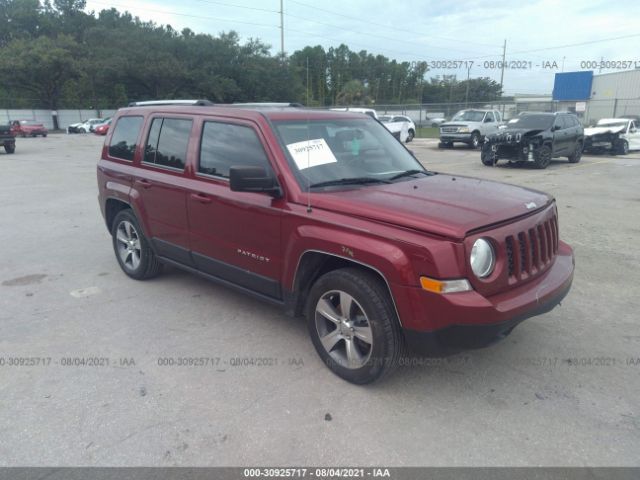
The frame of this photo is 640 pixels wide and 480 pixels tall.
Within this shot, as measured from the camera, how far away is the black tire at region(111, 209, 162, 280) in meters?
5.33

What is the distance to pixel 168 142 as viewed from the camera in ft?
15.7

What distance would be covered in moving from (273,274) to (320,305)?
20.2 inches

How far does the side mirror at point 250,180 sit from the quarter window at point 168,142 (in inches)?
49.6

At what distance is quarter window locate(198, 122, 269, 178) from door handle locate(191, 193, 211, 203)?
20cm

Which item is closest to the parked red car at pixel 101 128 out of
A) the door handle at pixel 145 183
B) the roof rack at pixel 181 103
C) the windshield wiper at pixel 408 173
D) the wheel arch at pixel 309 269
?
the roof rack at pixel 181 103

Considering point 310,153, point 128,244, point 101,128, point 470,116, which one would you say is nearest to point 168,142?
point 128,244

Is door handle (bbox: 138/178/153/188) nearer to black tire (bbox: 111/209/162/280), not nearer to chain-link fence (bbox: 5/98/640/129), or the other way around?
black tire (bbox: 111/209/162/280)

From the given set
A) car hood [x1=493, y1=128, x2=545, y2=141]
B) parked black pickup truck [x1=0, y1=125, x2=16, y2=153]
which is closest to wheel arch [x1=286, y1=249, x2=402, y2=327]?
car hood [x1=493, y1=128, x2=545, y2=141]

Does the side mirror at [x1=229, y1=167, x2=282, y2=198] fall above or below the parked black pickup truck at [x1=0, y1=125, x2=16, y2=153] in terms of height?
above

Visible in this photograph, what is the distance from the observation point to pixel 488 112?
83.5ft

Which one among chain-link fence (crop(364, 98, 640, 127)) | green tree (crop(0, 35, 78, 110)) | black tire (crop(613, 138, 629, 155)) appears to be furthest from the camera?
green tree (crop(0, 35, 78, 110))

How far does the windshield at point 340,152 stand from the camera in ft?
12.5

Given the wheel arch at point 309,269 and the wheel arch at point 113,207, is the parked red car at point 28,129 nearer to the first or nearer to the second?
the wheel arch at point 113,207

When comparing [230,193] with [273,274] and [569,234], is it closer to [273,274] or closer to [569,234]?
[273,274]
